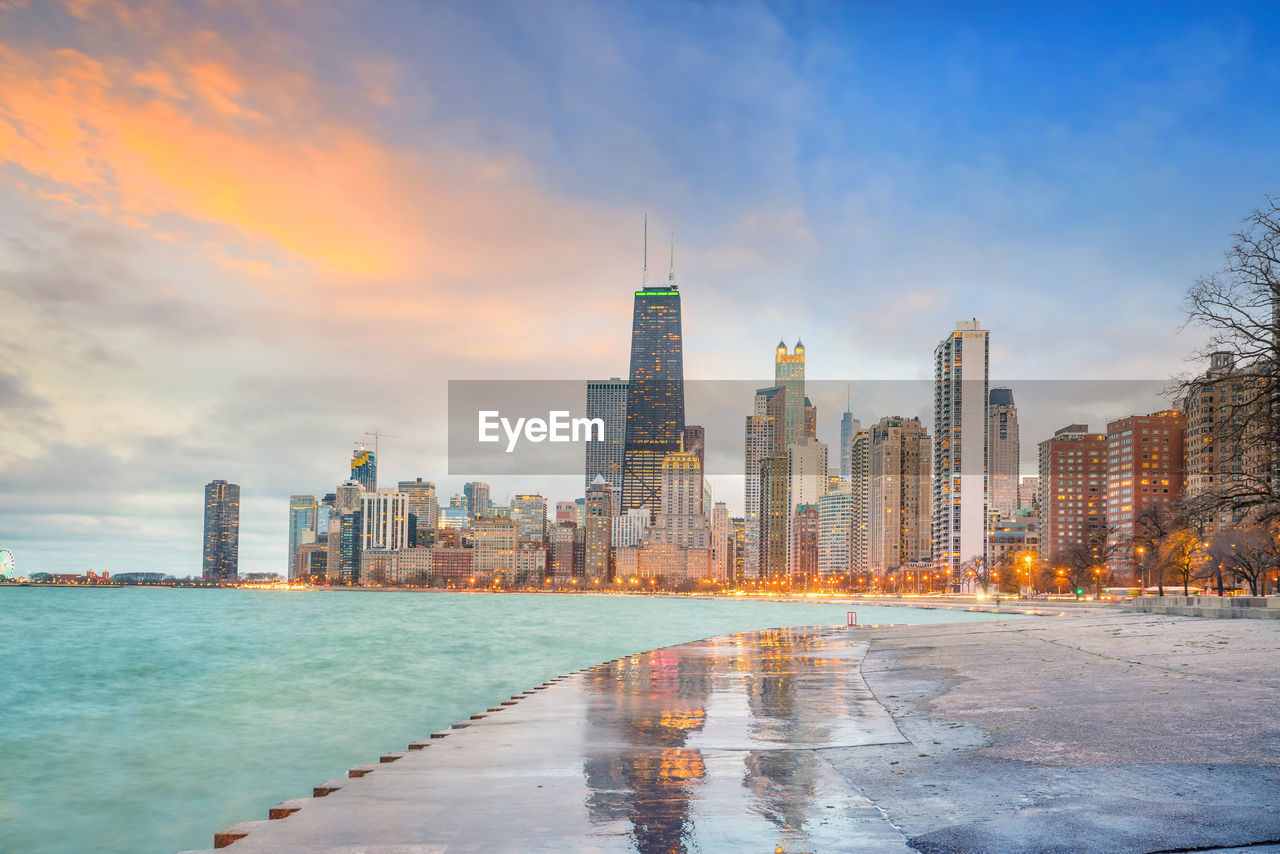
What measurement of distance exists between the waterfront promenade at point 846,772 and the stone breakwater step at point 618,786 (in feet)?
0.16

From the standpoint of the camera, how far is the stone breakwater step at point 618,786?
9.05 meters

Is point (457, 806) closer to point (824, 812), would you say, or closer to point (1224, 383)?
point (824, 812)

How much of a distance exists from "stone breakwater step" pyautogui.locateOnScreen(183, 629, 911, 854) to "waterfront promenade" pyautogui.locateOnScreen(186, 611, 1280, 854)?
0.05 meters

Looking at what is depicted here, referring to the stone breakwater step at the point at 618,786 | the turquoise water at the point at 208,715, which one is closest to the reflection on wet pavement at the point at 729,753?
the stone breakwater step at the point at 618,786

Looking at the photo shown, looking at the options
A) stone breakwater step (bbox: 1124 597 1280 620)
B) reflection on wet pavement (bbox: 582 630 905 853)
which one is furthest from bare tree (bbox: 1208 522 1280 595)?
reflection on wet pavement (bbox: 582 630 905 853)

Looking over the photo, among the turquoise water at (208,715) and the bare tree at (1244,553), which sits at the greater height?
the bare tree at (1244,553)

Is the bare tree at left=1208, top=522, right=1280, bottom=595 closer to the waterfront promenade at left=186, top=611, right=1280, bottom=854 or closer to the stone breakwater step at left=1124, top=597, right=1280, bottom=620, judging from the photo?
the stone breakwater step at left=1124, top=597, right=1280, bottom=620

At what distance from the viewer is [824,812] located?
33.0 ft

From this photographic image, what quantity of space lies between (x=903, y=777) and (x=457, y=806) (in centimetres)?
552

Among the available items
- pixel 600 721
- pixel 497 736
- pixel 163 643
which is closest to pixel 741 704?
pixel 600 721

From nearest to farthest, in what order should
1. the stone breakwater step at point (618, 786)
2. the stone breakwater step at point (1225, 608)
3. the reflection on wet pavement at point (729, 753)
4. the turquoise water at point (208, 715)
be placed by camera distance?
the stone breakwater step at point (618, 786) < the reflection on wet pavement at point (729, 753) < the turquoise water at point (208, 715) < the stone breakwater step at point (1225, 608)

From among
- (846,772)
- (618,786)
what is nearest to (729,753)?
(846,772)

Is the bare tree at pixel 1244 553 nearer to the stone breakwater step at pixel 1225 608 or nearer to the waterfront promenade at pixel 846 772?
the stone breakwater step at pixel 1225 608

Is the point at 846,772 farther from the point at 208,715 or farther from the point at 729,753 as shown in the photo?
the point at 208,715
